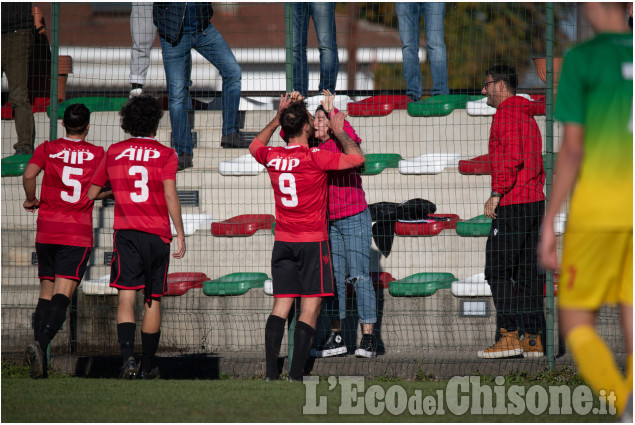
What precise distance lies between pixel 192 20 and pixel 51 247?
3045 mm

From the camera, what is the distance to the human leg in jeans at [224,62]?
26.0 ft

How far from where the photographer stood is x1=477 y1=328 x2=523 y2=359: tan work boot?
6.12 m

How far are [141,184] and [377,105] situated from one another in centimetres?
340

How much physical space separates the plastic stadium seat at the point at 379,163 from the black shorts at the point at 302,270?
2.06 meters

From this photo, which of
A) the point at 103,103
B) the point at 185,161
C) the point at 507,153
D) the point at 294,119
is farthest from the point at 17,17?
the point at 507,153

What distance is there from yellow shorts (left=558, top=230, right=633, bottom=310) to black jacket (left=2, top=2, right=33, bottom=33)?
6931mm

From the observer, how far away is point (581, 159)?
310 cm

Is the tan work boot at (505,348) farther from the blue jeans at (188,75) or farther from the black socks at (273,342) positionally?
the blue jeans at (188,75)

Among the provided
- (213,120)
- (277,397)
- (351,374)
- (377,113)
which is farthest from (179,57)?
(277,397)

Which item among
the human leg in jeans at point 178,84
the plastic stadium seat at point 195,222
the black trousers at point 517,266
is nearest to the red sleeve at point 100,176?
the plastic stadium seat at point 195,222

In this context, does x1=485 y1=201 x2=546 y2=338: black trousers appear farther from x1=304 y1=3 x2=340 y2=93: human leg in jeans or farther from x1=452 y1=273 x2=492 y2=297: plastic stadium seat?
x1=304 y1=3 x2=340 y2=93: human leg in jeans

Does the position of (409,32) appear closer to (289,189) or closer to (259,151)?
(259,151)

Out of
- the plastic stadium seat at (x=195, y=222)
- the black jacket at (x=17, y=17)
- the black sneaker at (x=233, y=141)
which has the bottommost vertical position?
the plastic stadium seat at (x=195, y=222)

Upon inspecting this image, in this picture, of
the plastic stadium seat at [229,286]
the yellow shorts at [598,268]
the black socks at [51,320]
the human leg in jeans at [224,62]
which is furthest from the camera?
the human leg in jeans at [224,62]
